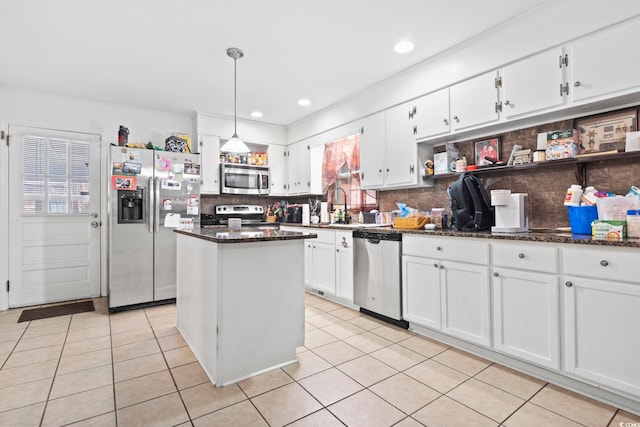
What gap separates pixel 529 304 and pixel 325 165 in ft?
10.7

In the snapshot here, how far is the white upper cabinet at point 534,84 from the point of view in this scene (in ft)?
7.25

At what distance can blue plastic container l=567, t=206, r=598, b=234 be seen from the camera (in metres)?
1.98

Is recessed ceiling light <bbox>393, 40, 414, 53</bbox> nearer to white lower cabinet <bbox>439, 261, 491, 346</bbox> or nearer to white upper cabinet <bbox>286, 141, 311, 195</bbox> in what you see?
white lower cabinet <bbox>439, 261, 491, 346</bbox>

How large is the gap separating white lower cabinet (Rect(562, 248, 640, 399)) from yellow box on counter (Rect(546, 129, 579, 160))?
84cm

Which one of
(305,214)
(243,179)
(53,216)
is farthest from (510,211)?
(53,216)

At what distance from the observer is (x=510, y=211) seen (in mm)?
2344

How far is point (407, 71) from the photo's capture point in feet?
10.7

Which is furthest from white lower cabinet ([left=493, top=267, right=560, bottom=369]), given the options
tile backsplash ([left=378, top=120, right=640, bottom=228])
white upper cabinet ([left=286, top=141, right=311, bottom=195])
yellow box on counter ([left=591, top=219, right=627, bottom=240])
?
white upper cabinet ([left=286, top=141, right=311, bottom=195])

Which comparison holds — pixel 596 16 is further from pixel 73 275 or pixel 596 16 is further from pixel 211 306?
pixel 73 275

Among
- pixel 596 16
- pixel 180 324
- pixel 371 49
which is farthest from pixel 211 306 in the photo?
pixel 596 16

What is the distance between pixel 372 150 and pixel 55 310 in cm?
398

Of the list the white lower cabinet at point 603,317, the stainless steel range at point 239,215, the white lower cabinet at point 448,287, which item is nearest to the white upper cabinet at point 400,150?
the white lower cabinet at point 448,287

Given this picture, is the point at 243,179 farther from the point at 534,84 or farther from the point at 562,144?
the point at 562,144

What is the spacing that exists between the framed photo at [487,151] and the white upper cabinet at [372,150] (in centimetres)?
98
